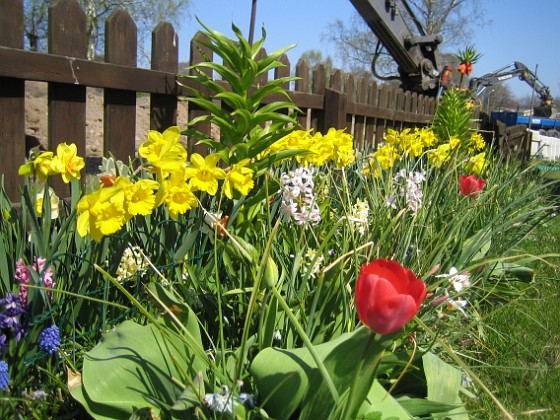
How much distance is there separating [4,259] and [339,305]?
3.22 feet

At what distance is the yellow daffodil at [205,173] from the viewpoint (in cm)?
168

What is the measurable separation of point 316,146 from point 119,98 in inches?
46.0

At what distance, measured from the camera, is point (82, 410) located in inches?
56.0

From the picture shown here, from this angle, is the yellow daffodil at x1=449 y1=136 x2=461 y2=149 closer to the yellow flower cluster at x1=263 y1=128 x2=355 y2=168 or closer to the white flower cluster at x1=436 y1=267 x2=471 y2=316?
the yellow flower cluster at x1=263 y1=128 x2=355 y2=168

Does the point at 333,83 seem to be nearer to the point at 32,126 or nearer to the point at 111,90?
the point at 111,90

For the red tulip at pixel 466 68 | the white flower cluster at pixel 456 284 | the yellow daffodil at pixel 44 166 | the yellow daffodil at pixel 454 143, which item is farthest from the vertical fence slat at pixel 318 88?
the yellow daffodil at pixel 44 166

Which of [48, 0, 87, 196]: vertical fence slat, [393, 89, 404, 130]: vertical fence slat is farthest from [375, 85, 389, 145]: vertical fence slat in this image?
[48, 0, 87, 196]: vertical fence slat

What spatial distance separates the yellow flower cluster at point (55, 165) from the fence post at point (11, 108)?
1.07 metres

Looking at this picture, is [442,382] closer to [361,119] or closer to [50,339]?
[50,339]

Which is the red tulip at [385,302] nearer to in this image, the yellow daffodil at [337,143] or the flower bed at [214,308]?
the flower bed at [214,308]

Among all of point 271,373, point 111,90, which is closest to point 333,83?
point 111,90

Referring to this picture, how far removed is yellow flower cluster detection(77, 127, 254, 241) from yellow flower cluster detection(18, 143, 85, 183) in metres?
0.14

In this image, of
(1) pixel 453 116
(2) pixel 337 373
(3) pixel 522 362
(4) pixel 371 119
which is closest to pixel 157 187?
(2) pixel 337 373

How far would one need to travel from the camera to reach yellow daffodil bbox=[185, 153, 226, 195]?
Result: 1676mm
